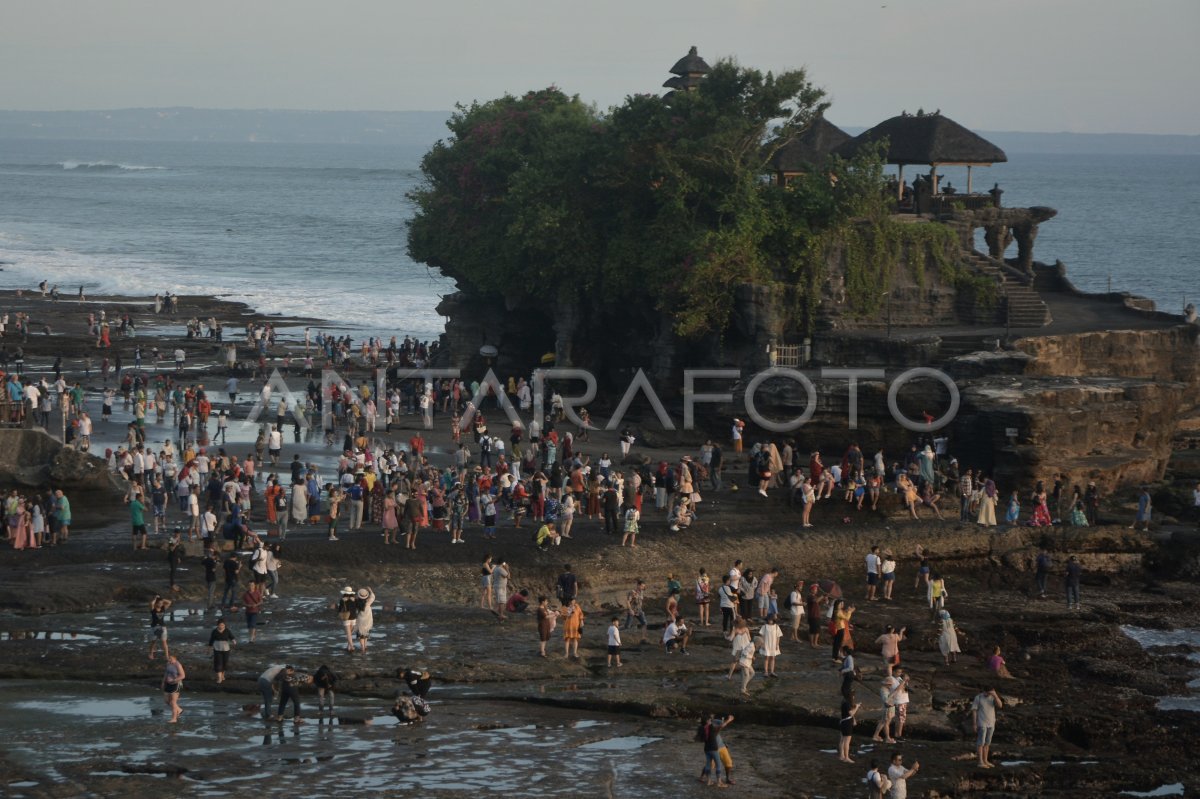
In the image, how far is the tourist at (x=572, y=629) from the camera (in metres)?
25.3

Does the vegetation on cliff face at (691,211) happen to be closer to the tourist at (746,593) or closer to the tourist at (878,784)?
the tourist at (746,593)

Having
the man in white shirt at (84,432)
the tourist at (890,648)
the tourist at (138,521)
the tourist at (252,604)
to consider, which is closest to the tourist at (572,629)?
the tourist at (252,604)

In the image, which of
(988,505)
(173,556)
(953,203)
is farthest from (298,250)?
(173,556)

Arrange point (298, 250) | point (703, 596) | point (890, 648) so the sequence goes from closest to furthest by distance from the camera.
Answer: point (890, 648) < point (703, 596) < point (298, 250)

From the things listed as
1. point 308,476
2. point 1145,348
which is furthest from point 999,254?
point 308,476

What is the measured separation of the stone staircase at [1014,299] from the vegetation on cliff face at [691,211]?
1580mm

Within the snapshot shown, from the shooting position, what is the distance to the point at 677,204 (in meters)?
42.6

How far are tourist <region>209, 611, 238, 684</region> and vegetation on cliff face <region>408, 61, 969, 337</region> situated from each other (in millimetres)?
20266

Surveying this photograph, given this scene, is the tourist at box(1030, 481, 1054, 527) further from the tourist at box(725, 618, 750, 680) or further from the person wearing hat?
the person wearing hat

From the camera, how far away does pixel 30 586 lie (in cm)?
2709

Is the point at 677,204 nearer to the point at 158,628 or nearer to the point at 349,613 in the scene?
the point at 349,613

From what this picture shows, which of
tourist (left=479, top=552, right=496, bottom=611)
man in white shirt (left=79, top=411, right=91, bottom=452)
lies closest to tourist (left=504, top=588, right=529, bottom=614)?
tourist (left=479, top=552, right=496, bottom=611)

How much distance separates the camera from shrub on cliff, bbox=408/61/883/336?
42.0 meters

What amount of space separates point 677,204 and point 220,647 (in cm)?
2245
